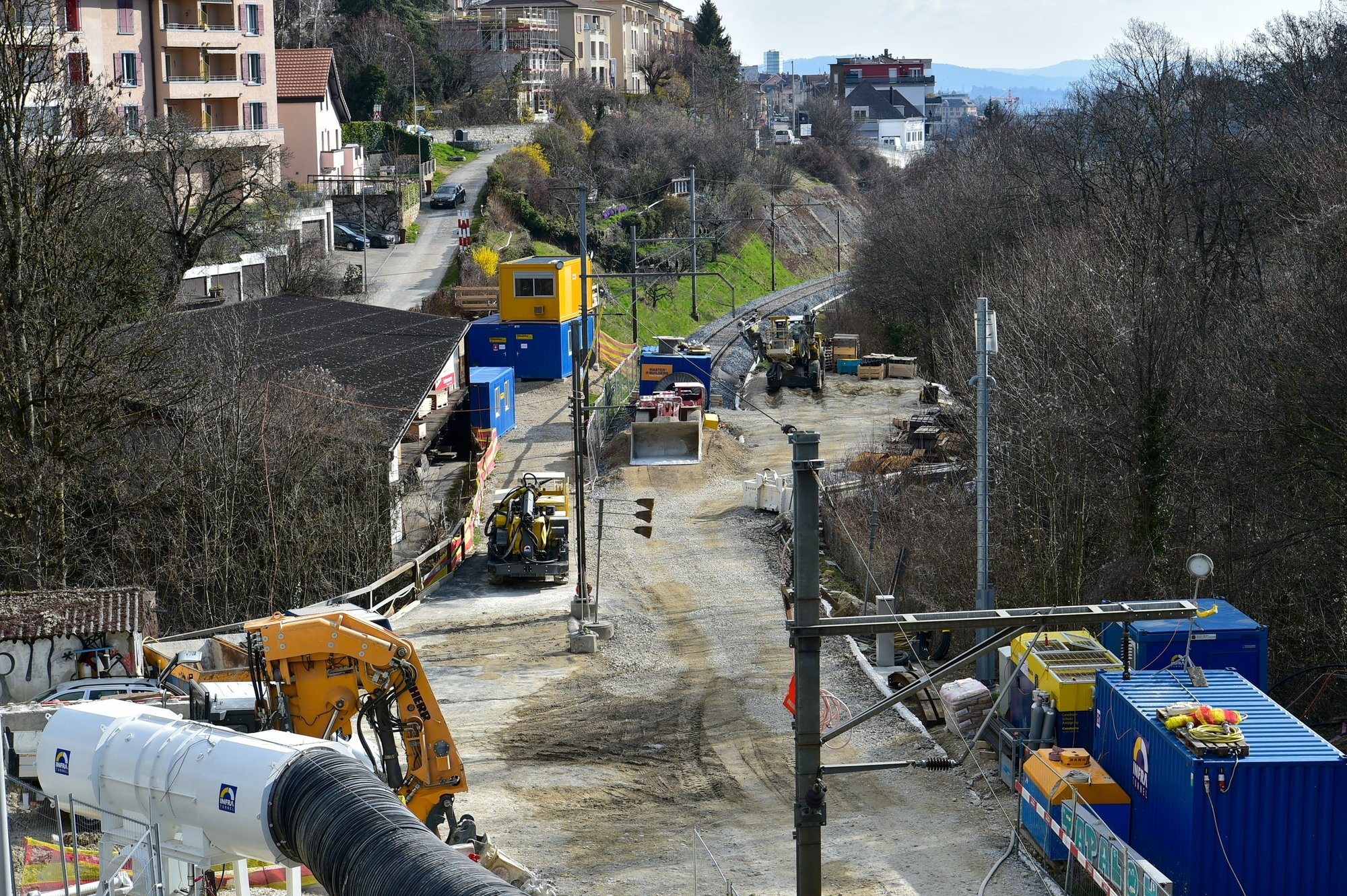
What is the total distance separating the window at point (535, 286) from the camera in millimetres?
47031

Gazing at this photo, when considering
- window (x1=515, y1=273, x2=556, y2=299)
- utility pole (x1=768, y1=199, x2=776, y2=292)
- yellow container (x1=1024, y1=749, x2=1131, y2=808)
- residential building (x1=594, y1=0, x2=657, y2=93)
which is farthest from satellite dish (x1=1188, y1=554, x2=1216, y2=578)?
residential building (x1=594, y1=0, x2=657, y2=93)

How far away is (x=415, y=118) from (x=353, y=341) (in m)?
49.8

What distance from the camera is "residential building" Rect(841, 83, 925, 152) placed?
15562 centimetres

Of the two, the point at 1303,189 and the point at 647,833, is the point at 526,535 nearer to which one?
the point at 647,833

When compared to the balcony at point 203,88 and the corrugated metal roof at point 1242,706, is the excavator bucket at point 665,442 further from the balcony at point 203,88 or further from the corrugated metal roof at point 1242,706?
the balcony at point 203,88

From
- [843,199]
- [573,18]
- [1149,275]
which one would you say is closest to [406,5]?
[573,18]

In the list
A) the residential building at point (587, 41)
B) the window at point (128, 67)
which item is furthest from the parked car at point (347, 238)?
the residential building at point (587, 41)

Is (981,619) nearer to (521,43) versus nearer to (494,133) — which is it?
(494,133)

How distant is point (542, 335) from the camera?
159 ft

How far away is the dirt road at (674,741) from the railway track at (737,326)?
19.4 metres

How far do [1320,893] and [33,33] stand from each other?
75.3ft

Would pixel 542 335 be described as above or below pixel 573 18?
below

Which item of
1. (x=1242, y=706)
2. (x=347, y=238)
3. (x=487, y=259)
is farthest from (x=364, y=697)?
(x=347, y=238)

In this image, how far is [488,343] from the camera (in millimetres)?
48500
